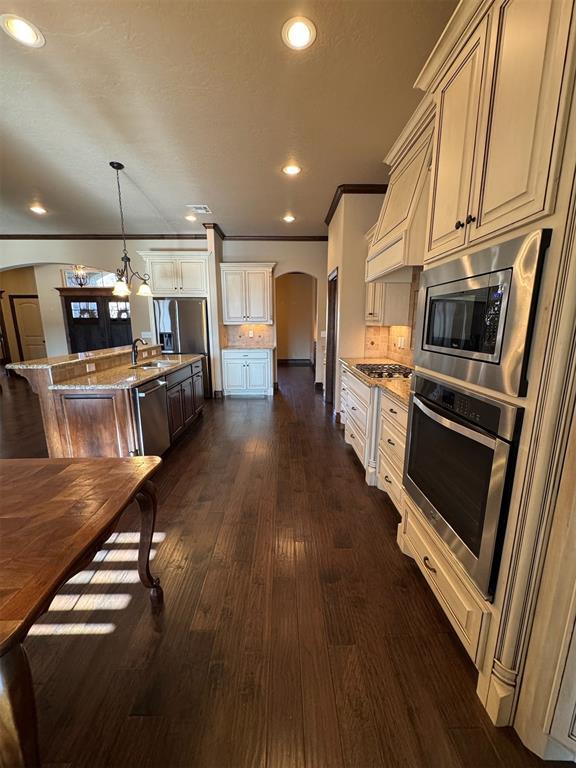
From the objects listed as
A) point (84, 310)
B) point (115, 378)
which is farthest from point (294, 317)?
point (115, 378)

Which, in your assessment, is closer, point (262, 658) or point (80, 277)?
point (262, 658)

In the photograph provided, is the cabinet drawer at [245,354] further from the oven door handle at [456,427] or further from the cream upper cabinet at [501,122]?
the cream upper cabinet at [501,122]

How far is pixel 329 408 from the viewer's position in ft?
17.1

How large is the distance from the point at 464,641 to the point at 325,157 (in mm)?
3925

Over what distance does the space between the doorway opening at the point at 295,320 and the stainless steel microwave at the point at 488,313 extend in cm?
833

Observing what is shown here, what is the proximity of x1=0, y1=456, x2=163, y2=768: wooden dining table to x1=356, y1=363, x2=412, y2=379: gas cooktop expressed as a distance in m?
2.09

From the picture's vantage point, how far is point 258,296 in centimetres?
587

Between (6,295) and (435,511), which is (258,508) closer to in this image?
(435,511)

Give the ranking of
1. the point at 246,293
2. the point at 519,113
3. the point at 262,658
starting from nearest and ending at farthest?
the point at 519,113 < the point at 262,658 < the point at 246,293

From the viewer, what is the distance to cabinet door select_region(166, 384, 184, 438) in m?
3.54

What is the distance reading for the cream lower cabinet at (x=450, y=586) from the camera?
1158 millimetres

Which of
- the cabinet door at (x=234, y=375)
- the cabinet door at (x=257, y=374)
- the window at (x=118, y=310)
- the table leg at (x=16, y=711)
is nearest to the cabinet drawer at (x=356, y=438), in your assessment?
the table leg at (x=16, y=711)

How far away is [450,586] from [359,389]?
73.9 inches

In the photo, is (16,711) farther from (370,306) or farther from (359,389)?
(370,306)
